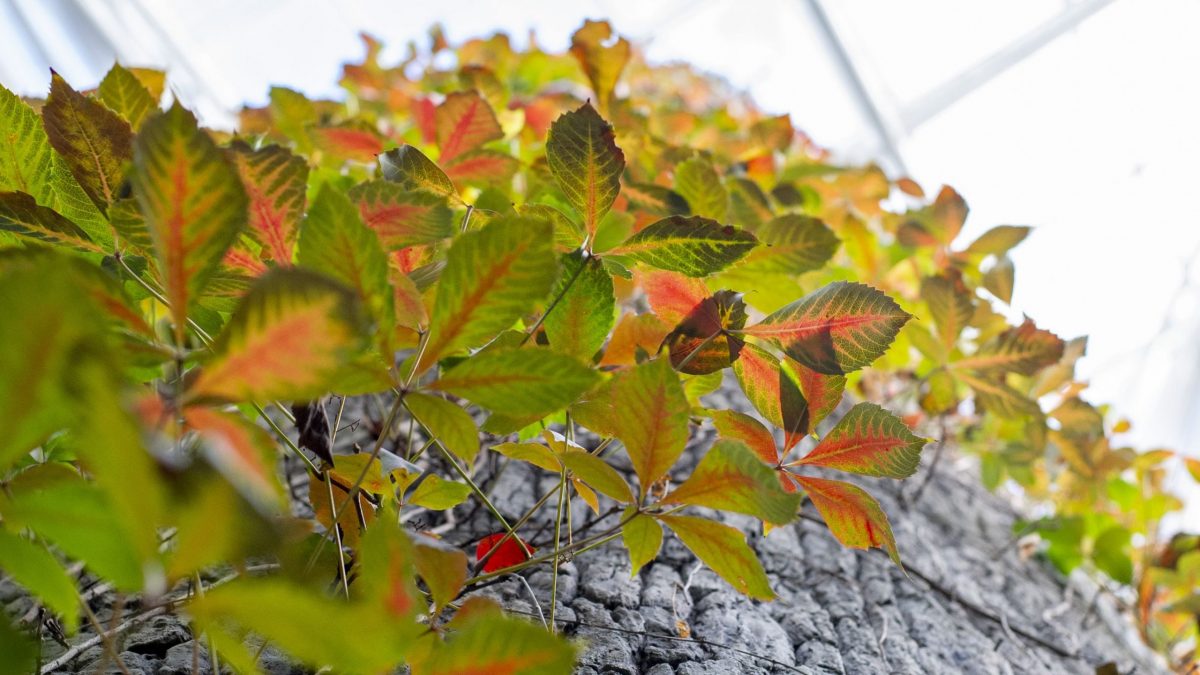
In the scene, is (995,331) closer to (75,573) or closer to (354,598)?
(354,598)

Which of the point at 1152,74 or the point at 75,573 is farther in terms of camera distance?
the point at 1152,74

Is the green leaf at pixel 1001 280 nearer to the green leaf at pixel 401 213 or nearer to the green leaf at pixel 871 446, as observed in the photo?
the green leaf at pixel 871 446

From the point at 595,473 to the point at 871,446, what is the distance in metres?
0.18

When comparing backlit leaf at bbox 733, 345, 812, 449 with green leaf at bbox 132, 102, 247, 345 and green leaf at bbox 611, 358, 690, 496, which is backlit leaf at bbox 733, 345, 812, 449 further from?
green leaf at bbox 132, 102, 247, 345

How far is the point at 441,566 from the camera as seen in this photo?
36 cm

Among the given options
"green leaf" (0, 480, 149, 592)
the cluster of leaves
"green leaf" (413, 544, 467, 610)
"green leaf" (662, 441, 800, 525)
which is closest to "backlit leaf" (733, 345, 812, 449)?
the cluster of leaves

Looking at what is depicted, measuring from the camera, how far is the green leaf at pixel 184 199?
280mm

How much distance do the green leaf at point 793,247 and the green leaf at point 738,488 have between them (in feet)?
1.20

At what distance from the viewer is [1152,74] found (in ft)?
14.1

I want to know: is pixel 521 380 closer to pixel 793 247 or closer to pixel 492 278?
pixel 492 278

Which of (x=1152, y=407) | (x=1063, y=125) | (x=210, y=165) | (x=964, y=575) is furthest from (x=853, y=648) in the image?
(x=1063, y=125)

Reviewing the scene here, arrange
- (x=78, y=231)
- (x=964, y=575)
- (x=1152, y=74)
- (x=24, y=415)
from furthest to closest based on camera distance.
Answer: (x=1152, y=74)
(x=964, y=575)
(x=78, y=231)
(x=24, y=415)

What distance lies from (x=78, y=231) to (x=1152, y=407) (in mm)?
4389

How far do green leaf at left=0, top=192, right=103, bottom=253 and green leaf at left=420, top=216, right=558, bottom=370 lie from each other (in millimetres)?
233
